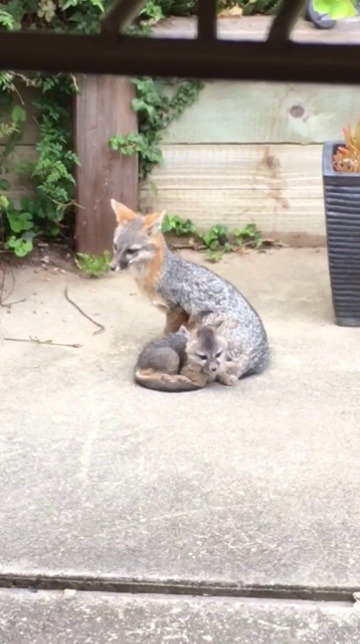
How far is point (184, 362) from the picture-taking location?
13.9 feet

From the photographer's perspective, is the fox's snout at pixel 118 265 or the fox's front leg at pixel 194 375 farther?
the fox's snout at pixel 118 265

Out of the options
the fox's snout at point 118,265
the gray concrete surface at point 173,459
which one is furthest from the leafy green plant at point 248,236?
the fox's snout at point 118,265

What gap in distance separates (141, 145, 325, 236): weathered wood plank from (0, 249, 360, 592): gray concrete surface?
2.72 ft

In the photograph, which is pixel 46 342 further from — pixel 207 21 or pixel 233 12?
pixel 207 21

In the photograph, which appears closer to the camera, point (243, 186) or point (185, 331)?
point (185, 331)

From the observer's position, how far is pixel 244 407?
4.07m

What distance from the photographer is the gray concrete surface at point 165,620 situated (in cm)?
279

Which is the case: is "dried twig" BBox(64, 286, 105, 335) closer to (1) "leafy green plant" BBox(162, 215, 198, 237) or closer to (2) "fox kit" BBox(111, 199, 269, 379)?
(2) "fox kit" BBox(111, 199, 269, 379)

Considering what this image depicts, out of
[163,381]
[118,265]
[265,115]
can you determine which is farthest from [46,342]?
[265,115]

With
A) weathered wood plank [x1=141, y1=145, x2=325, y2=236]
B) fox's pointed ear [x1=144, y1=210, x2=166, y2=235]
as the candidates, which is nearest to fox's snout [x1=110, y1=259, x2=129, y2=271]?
fox's pointed ear [x1=144, y1=210, x2=166, y2=235]

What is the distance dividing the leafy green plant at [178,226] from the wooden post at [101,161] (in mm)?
223

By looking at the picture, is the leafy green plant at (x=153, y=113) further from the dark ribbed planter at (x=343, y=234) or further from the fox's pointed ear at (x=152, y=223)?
the dark ribbed planter at (x=343, y=234)

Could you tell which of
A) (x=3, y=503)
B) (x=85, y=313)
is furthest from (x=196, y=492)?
(x=85, y=313)

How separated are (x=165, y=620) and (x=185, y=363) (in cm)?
153
